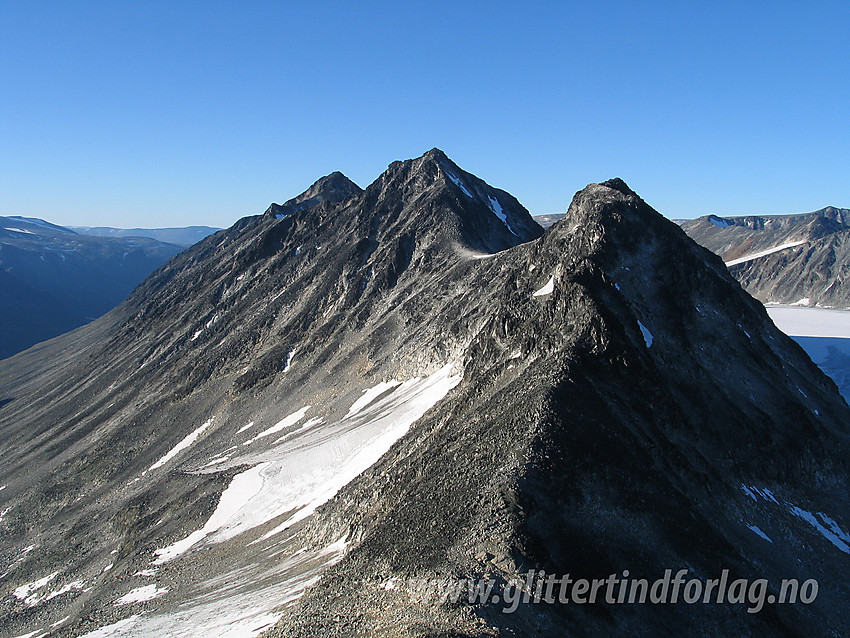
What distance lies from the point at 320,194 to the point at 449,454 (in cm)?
13331

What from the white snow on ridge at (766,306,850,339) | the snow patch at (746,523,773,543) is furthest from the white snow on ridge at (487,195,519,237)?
the white snow on ridge at (766,306,850,339)

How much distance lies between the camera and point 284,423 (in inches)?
2670

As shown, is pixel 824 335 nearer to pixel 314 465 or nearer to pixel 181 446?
pixel 314 465

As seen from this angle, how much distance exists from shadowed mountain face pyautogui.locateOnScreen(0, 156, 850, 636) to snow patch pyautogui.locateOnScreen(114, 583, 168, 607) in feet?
0.72

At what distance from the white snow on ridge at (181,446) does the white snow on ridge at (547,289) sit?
47.5 m

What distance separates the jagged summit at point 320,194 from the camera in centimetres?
15225

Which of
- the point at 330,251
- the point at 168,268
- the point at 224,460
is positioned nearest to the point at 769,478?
the point at 224,460

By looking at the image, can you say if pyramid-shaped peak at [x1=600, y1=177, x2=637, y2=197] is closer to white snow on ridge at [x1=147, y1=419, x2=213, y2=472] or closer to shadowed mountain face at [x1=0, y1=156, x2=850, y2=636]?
shadowed mountain face at [x1=0, y1=156, x2=850, y2=636]

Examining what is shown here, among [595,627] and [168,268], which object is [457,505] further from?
[168,268]

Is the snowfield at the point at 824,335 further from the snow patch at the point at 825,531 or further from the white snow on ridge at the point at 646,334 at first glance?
the white snow on ridge at the point at 646,334

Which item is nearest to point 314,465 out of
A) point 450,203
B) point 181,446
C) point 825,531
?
point 181,446

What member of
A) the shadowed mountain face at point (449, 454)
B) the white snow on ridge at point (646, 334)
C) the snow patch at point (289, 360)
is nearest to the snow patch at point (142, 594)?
the shadowed mountain face at point (449, 454)

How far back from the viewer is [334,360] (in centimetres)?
7756

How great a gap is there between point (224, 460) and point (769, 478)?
50.3 m
